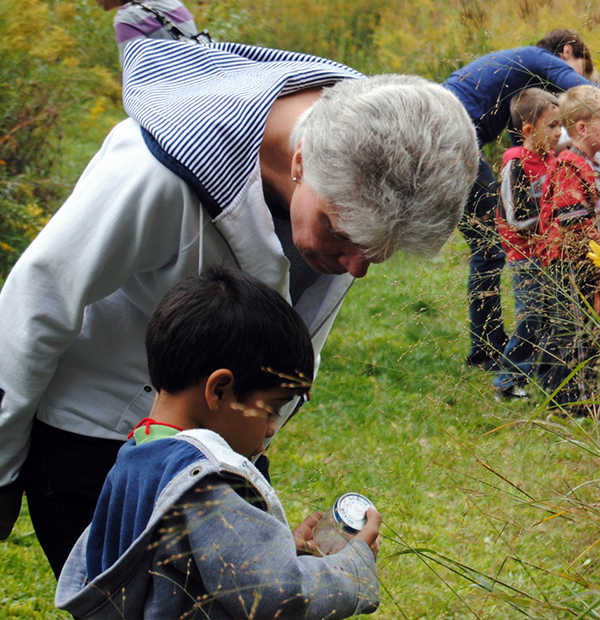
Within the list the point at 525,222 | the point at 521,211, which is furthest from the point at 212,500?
the point at 521,211

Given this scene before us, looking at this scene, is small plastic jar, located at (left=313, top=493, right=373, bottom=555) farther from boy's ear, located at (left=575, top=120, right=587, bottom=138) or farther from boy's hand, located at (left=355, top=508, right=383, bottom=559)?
boy's ear, located at (left=575, top=120, right=587, bottom=138)

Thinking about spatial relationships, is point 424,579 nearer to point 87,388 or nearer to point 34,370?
point 87,388

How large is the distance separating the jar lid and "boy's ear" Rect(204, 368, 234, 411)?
321 millimetres

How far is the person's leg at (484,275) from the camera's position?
6.62ft

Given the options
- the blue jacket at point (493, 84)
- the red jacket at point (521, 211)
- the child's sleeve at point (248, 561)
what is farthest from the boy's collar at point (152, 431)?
the blue jacket at point (493, 84)

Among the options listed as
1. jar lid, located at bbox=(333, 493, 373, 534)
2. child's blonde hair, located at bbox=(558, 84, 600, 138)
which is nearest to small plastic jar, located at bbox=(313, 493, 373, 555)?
jar lid, located at bbox=(333, 493, 373, 534)

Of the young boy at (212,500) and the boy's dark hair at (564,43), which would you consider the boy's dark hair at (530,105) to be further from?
the young boy at (212,500)

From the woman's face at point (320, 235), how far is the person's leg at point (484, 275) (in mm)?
373

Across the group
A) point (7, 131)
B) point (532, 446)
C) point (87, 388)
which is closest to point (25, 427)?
point (87, 388)

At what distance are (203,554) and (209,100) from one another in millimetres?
961

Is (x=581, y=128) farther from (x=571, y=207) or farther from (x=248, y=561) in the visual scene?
(x=248, y=561)

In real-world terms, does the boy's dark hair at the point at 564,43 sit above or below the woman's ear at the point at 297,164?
below

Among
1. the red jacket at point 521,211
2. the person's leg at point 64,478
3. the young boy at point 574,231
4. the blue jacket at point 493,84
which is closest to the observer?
the person's leg at point 64,478

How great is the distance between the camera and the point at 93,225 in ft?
5.04
